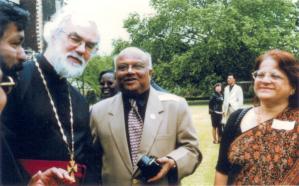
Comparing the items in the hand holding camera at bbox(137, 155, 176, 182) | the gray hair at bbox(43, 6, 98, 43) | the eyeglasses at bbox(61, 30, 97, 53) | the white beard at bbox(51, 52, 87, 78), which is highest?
the gray hair at bbox(43, 6, 98, 43)

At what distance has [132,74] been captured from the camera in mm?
3537

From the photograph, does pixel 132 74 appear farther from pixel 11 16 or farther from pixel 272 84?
pixel 11 16

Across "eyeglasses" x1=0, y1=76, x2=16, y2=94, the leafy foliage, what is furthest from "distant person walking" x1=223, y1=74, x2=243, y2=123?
the leafy foliage

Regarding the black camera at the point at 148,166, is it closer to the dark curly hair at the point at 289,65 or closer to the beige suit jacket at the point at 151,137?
the beige suit jacket at the point at 151,137

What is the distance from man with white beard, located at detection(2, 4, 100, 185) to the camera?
2.97 m

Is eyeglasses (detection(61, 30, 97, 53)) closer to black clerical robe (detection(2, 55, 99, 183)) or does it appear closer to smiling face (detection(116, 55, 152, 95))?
black clerical robe (detection(2, 55, 99, 183))

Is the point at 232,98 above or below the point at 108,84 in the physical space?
below

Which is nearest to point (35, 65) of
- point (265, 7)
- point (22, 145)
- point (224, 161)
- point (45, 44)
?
point (45, 44)

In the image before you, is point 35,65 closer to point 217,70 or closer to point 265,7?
point 217,70

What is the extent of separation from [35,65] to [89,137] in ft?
1.92

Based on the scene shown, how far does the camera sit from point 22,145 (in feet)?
9.70

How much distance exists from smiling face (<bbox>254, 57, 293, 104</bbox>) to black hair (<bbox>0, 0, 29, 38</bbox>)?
1.56 meters

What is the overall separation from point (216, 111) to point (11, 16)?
10.00 meters

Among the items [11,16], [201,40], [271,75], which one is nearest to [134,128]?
[271,75]
